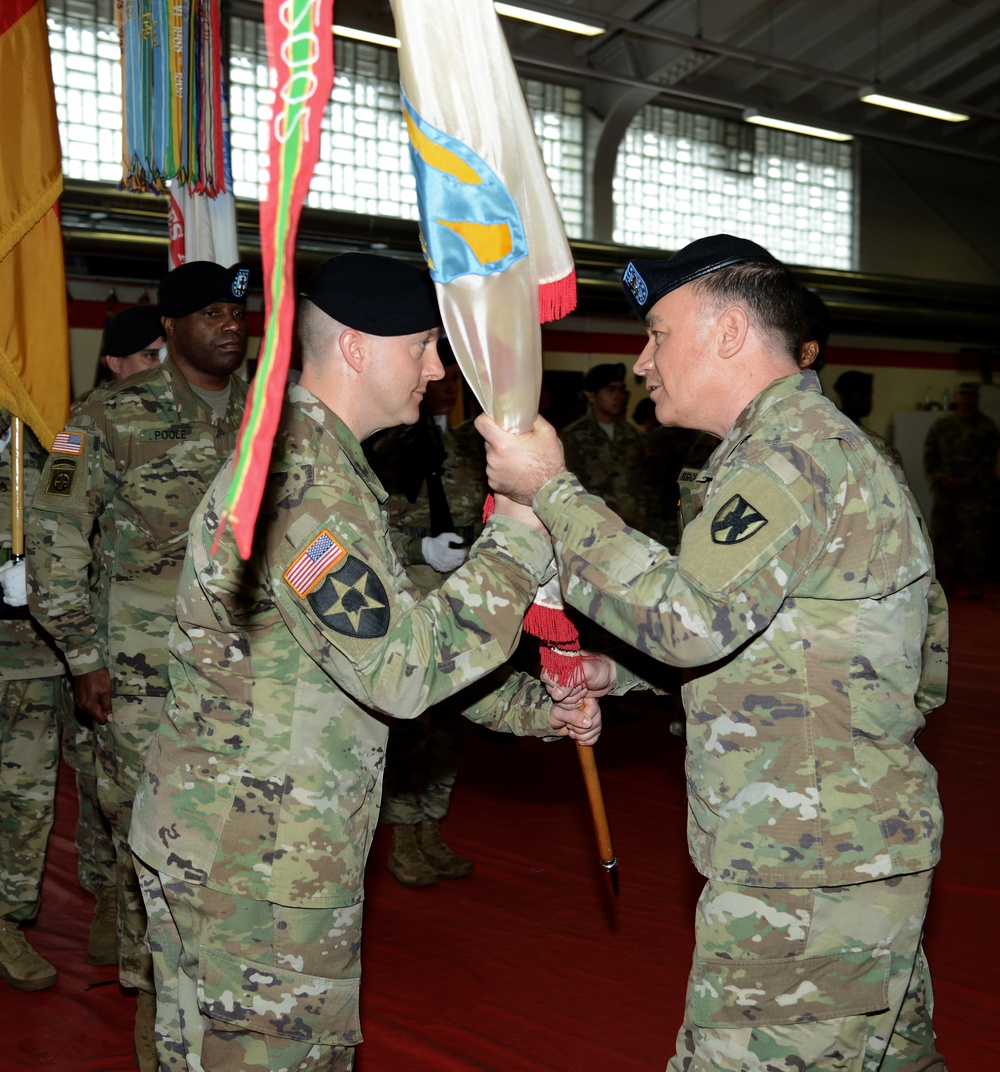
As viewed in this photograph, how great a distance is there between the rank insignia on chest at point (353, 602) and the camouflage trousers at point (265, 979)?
0.45 metres

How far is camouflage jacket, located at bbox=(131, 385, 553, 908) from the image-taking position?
4.88 ft

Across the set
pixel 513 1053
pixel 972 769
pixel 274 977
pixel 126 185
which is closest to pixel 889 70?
pixel 972 769

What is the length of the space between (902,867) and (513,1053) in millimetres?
1462

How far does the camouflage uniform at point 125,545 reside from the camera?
112 inches

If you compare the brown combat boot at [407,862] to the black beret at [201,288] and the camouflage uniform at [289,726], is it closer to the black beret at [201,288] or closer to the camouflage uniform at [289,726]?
the black beret at [201,288]

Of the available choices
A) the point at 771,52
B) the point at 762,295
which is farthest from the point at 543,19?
the point at 762,295

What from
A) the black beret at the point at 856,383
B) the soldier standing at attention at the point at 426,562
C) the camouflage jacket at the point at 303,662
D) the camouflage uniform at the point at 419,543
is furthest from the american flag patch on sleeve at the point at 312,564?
the black beret at the point at 856,383

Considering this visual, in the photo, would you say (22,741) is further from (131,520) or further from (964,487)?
(964,487)

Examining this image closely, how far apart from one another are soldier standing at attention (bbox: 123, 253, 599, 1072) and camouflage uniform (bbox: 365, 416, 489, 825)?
1686 mm

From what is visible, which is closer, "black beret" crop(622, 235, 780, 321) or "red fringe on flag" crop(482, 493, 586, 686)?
"black beret" crop(622, 235, 780, 321)

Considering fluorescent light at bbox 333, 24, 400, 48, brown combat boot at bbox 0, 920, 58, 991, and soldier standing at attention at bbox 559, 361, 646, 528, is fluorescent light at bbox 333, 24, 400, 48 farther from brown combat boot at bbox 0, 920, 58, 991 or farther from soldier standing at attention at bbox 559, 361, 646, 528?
brown combat boot at bbox 0, 920, 58, 991

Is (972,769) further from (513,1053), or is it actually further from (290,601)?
(290,601)

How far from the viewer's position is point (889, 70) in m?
10.4

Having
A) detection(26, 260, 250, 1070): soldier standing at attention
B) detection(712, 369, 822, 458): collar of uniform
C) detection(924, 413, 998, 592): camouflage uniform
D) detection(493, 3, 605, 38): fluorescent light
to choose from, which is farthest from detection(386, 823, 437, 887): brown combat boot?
detection(924, 413, 998, 592): camouflage uniform
